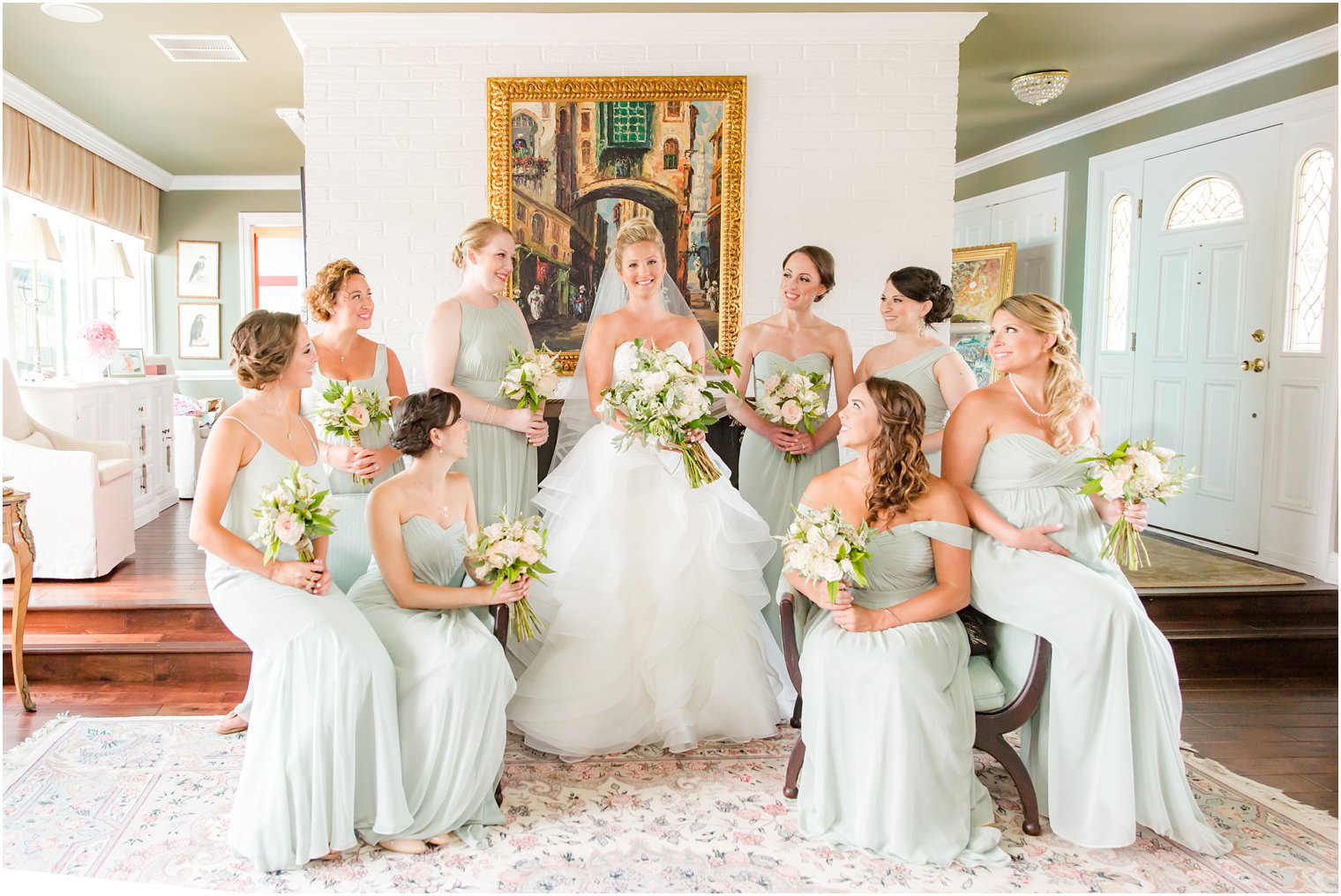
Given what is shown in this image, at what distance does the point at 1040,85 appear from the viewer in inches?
244

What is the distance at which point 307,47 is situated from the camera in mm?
5188

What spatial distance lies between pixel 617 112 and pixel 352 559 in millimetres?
3071

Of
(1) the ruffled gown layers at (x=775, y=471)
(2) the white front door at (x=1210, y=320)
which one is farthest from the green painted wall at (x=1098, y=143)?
(1) the ruffled gown layers at (x=775, y=471)

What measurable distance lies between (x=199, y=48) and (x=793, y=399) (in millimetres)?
4542

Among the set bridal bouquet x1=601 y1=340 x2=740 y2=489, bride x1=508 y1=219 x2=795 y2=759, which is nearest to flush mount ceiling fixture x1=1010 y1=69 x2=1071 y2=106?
bride x1=508 y1=219 x2=795 y2=759

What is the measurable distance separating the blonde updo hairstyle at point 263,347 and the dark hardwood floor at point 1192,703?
1928 mm

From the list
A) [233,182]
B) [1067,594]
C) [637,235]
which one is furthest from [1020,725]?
[233,182]

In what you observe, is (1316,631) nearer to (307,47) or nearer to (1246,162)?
(1246,162)

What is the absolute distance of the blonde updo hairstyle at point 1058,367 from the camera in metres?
3.15

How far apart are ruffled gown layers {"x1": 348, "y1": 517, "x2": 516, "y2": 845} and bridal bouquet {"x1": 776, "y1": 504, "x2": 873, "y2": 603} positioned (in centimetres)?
101

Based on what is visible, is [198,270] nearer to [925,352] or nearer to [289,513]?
[289,513]

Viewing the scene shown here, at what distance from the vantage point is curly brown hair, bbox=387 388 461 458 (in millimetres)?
3000

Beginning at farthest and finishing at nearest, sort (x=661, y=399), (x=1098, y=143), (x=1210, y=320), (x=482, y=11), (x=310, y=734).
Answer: (x=1098, y=143), (x=1210, y=320), (x=482, y=11), (x=661, y=399), (x=310, y=734)

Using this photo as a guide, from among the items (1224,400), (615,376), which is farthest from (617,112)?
(1224,400)
